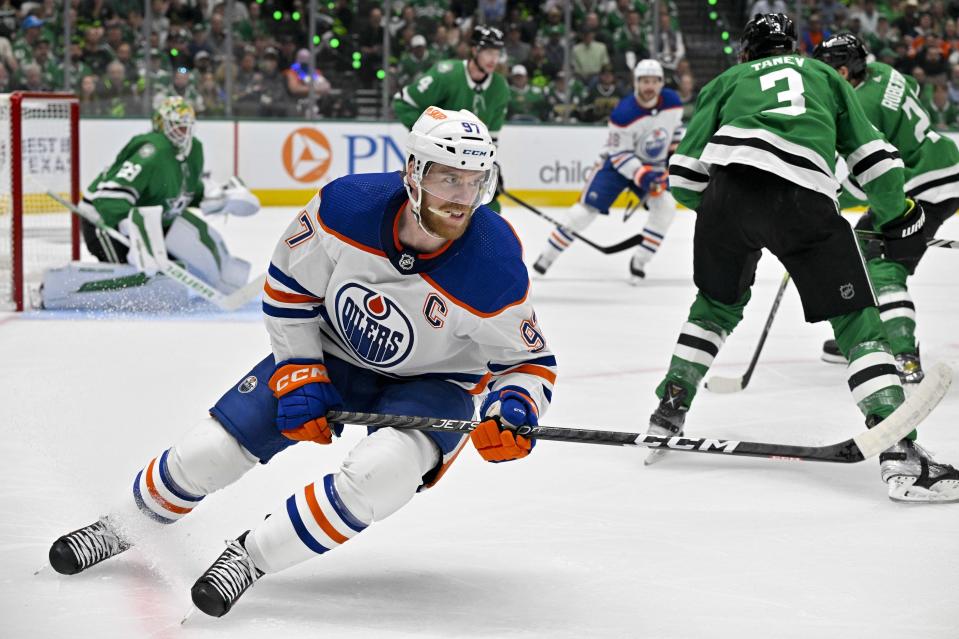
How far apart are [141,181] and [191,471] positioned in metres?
3.23

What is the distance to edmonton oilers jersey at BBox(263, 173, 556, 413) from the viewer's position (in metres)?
2.09

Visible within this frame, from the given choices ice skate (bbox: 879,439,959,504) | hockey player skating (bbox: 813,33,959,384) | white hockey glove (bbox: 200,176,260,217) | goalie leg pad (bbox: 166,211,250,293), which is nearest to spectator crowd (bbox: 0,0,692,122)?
white hockey glove (bbox: 200,176,260,217)

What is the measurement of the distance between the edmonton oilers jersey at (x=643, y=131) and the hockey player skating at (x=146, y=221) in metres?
2.07

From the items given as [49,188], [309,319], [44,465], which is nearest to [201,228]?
[49,188]

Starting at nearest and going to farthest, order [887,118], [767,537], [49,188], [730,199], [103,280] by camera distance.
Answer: [767,537]
[730,199]
[887,118]
[103,280]
[49,188]

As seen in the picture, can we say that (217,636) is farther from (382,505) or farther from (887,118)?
(887,118)

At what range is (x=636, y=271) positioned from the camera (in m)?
6.50

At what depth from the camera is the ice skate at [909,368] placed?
155 inches

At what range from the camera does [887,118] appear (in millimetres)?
3676

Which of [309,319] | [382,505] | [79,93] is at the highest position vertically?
[309,319]

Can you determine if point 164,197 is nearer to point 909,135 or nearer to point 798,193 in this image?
point 909,135

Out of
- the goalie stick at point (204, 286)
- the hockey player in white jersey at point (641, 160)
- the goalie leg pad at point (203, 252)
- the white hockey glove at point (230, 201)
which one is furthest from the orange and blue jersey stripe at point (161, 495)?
the hockey player in white jersey at point (641, 160)

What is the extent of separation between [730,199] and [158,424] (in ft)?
5.02

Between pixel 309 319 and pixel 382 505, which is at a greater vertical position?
pixel 309 319
